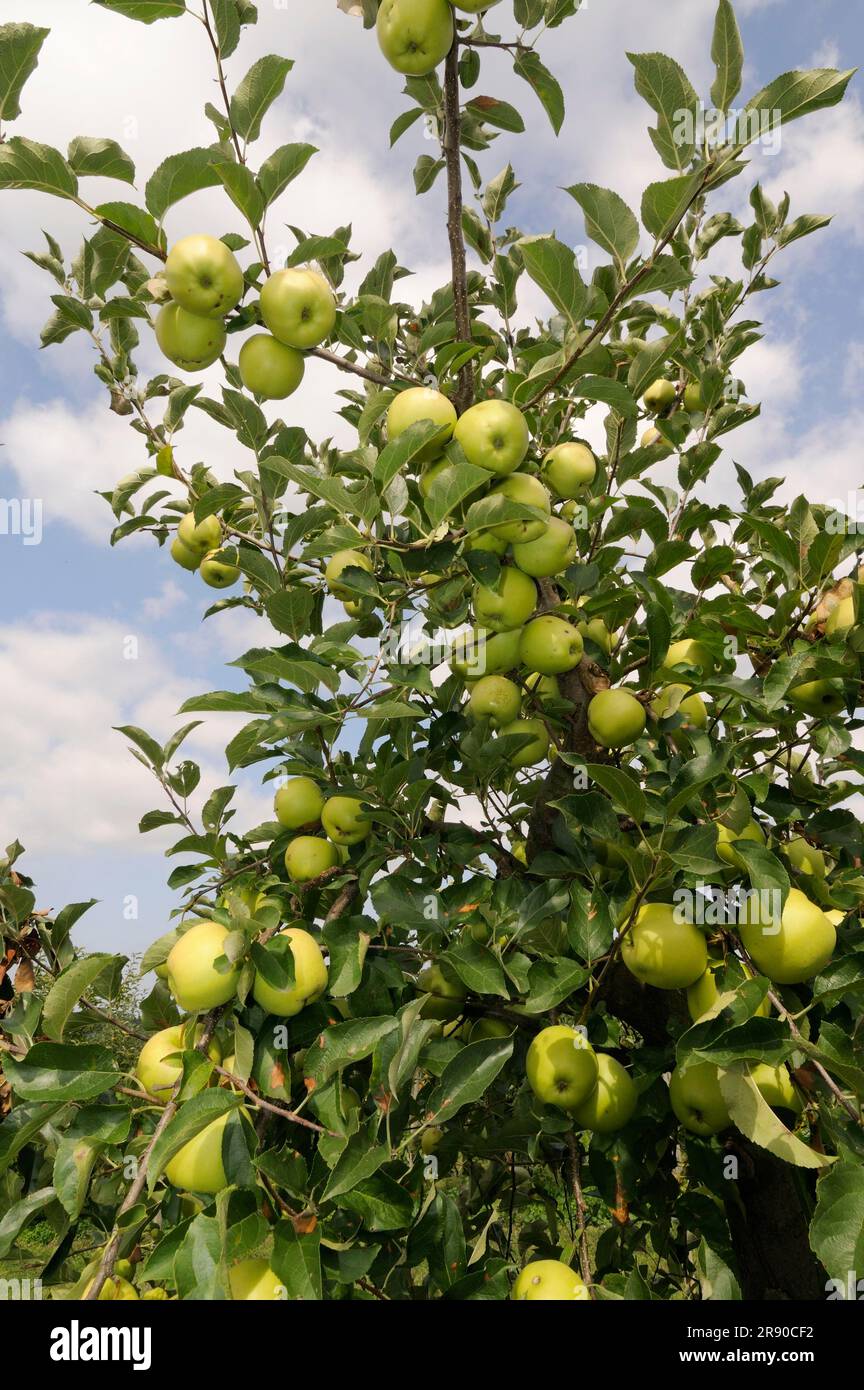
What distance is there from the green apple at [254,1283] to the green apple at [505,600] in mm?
1305

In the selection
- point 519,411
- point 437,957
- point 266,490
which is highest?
point 266,490

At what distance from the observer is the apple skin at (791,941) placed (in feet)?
5.83

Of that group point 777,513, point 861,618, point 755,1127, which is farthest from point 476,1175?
point 777,513

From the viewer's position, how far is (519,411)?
1.73 meters

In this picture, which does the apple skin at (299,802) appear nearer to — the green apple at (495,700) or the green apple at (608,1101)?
the green apple at (495,700)

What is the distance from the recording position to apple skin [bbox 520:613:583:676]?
2.01m

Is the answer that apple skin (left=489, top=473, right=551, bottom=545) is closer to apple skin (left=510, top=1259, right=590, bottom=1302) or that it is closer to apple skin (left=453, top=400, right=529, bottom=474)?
apple skin (left=453, top=400, right=529, bottom=474)

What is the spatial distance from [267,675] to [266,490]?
0.56 m

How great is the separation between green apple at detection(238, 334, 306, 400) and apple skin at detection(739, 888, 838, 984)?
1.47m

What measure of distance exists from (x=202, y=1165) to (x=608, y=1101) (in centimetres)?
85
